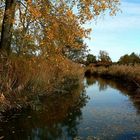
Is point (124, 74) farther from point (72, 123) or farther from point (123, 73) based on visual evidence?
point (72, 123)

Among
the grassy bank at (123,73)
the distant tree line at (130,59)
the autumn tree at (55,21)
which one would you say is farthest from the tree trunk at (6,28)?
the distant tree line at (130,59)

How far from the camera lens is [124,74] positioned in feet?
164

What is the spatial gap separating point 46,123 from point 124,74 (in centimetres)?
3306

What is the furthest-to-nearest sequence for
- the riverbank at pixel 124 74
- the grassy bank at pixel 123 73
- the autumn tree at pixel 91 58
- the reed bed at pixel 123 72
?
the autumn tree at pixel 91 58
the reed bed at pixel 123 72
the grassy bank at pixel 123 73
the riverbank at pixel 124 74

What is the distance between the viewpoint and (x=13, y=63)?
21.1 meters

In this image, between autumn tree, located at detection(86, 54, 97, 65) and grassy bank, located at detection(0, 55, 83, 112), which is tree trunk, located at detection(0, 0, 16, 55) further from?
autumn tree, located at detection(86, 54, 97, 65)

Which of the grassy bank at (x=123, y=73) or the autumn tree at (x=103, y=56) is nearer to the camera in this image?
the grassy bank at (x=123, y=73)

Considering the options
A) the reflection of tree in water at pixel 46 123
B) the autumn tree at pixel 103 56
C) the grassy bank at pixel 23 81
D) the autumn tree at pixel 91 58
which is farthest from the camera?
the autumn tree at pixel 103 56

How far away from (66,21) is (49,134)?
5602 mm

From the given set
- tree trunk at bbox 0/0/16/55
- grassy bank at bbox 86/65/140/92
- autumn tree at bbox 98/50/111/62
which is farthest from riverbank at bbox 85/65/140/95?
autumn tree at bbox 98/50/111/62

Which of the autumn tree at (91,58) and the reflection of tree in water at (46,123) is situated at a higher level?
the autumn tree at (91,58)

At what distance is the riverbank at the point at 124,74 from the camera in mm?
38191

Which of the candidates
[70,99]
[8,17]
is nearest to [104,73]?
[70,99]

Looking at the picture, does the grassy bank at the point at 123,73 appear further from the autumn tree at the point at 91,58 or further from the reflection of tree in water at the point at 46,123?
the autumn tree at the point at 91,58
